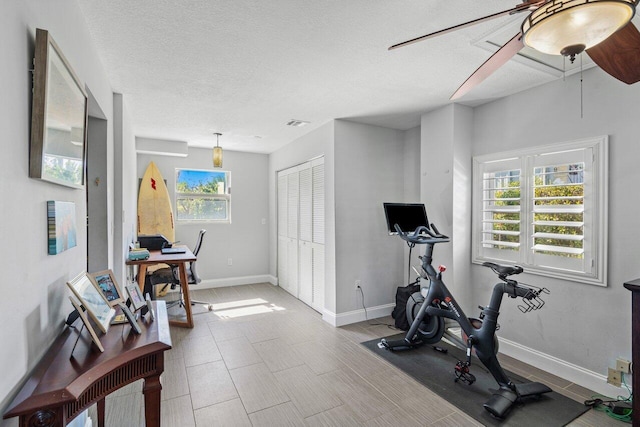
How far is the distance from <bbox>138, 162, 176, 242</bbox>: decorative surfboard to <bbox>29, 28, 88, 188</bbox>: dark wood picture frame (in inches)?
136

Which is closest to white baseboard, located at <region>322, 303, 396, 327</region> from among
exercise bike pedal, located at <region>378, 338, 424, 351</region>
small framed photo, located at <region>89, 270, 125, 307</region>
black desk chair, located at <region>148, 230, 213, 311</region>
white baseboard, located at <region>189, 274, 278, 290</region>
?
exercise bike pedal, located at <region>378, 338, 424, 351</region>

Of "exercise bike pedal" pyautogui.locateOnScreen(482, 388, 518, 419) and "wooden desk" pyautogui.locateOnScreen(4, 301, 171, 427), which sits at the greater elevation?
"wooden desk" pyautogui.locateOnScreen(4, 301, 171, 427)

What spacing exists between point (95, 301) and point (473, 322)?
2.66 metres

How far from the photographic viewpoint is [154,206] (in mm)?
4801

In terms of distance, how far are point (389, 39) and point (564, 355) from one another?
2.86 m

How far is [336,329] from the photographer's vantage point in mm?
3641

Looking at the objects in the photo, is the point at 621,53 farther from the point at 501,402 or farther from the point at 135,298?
the point at 135,298

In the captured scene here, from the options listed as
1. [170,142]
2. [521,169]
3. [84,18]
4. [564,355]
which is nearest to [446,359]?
[564,355]

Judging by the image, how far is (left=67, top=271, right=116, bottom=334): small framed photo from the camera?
4.21ft

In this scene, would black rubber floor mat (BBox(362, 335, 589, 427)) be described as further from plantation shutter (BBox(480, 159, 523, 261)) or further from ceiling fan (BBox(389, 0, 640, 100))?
ceiling fan (BBox(389, 0, 640, 100))

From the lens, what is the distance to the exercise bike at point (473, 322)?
2.22 m

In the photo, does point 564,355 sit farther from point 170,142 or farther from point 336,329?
point 170,142

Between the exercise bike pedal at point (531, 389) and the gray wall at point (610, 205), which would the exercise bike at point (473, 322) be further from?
the gray wall at point (610, 205)

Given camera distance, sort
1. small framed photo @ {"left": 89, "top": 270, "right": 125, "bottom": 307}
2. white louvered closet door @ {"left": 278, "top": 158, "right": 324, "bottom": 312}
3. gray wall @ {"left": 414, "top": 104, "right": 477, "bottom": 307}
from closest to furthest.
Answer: small framed photo @ {"left": 89, "top": 270, "right": 125, "bottom": 307}
gray wall @ {"left": 414, "top": 104, "right": 477, "bottom": 307}
white louvered closet door @ {"left": 278, "top": 158, "right": 324, "bottom": 312}
